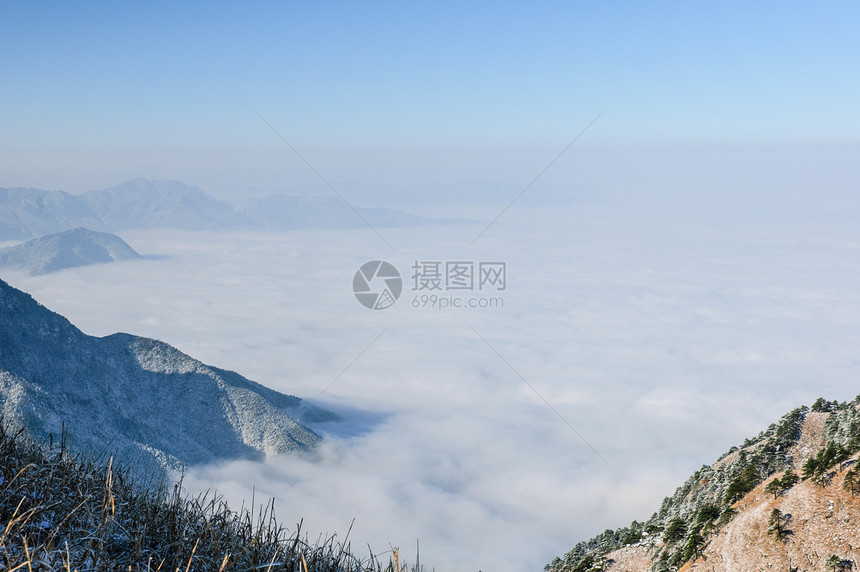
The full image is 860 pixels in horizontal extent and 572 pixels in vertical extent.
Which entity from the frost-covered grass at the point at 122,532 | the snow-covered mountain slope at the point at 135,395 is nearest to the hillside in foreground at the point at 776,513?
the frost-covered grass at the point at 122,532

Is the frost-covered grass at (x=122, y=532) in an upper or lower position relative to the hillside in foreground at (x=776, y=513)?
upper

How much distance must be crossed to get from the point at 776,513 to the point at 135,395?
296 ft

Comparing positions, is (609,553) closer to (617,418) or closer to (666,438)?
(666,438)

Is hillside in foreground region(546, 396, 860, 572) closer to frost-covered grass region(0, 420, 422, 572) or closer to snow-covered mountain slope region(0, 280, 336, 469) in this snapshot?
frost-covered grass region(0, 420, 422, 572)

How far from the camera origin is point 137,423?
266 feet

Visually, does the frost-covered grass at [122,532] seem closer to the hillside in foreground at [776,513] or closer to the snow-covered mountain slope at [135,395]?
the hillside in foreground at [776,513]

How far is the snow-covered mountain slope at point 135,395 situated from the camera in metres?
72.5

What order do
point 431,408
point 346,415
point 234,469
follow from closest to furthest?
point 234,469 < point 346,415 < point 431,408

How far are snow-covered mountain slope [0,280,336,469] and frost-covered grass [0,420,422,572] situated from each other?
7044 centimetres

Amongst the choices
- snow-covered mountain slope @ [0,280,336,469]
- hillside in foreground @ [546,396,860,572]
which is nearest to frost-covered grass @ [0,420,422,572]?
hillside in foreground @ [546,396,860,572]

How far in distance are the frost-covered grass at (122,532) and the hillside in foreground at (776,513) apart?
31.6 feet

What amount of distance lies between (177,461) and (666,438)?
12415cm

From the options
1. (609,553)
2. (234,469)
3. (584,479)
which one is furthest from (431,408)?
(609,553)

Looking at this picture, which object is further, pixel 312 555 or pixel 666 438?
pixel 666 438
